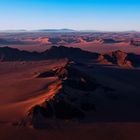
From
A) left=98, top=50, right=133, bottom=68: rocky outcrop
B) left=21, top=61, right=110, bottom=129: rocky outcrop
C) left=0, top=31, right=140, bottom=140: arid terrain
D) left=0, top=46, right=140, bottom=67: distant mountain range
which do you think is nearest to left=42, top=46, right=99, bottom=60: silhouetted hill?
left=0, top=46, right=140, bottom=67: distant mountain range

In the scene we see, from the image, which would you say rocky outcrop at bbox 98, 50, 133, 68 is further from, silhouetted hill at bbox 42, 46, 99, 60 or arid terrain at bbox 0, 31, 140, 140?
arid terrain at bbox 0, 31, 140, 140

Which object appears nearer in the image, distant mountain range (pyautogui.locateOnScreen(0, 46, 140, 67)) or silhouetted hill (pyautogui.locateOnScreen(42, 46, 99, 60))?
distant mountain range (pyautogui.locateOnScreen(0, 46, 140, 67))

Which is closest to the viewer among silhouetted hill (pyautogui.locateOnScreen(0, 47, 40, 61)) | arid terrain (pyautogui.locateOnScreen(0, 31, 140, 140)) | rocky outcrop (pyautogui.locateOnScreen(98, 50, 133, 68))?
arid terrain (pyautogui.locateOnScreen(0, 31, 140, 140))

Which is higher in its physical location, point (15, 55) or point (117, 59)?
point (15, 55)

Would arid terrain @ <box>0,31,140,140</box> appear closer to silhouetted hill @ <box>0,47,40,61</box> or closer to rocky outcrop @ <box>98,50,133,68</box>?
rocky outcrop @ <box>98,50,133,68</box>

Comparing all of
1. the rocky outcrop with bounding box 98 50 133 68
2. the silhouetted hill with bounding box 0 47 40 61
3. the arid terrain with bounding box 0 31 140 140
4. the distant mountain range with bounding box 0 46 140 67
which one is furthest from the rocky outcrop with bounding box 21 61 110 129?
the silhouetted hill with bounding box 0 47 40 61

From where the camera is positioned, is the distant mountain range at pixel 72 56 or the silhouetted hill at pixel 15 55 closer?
the distant mountain range at pixel 72 56

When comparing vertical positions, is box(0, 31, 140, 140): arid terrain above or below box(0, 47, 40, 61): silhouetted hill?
above

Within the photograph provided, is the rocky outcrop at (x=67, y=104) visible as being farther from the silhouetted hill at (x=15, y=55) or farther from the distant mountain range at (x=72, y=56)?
the silhouetted hill at (x=15, y=55)

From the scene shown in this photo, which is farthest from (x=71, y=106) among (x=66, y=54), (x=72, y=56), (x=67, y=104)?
(x=66, y=54)

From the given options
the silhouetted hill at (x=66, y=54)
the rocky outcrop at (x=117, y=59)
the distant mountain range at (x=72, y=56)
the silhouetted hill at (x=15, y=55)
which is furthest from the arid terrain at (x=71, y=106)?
the silhouetted hill at (x=66, y=54)

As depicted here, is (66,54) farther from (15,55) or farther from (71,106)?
(71,106)

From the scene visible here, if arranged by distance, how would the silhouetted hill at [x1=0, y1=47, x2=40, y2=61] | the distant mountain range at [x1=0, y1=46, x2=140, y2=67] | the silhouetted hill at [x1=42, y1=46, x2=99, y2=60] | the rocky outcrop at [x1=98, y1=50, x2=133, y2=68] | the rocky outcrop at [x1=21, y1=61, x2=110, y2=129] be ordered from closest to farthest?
the rocky outcrop at [x1=21, y1=61, x2=110, y2=129]
the rocky outcrop at [x1=98, y1=50, x2=133, y2=68]
the distant mountain range at [x1=0, y1=46, x2=140, y2=67]
the silhouetted hill at [x1=0, y1=47, x2=40, y2=61]
the silhouetted hill at [x1=42, y1=46, x2=99, y2=60]

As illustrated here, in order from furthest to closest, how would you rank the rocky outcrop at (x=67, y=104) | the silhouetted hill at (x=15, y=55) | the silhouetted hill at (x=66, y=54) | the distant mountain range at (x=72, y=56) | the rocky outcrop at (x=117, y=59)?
1. the silhouetted hill at (x=66, y=54)
2. the silhouetted hill at (x=15, y=55)
3. the distant mountain range at (x=72, y=56)
4. the rocky outcrop at (x=117, y=59)
5. the rocky outcrop at (x=67, y=104)
